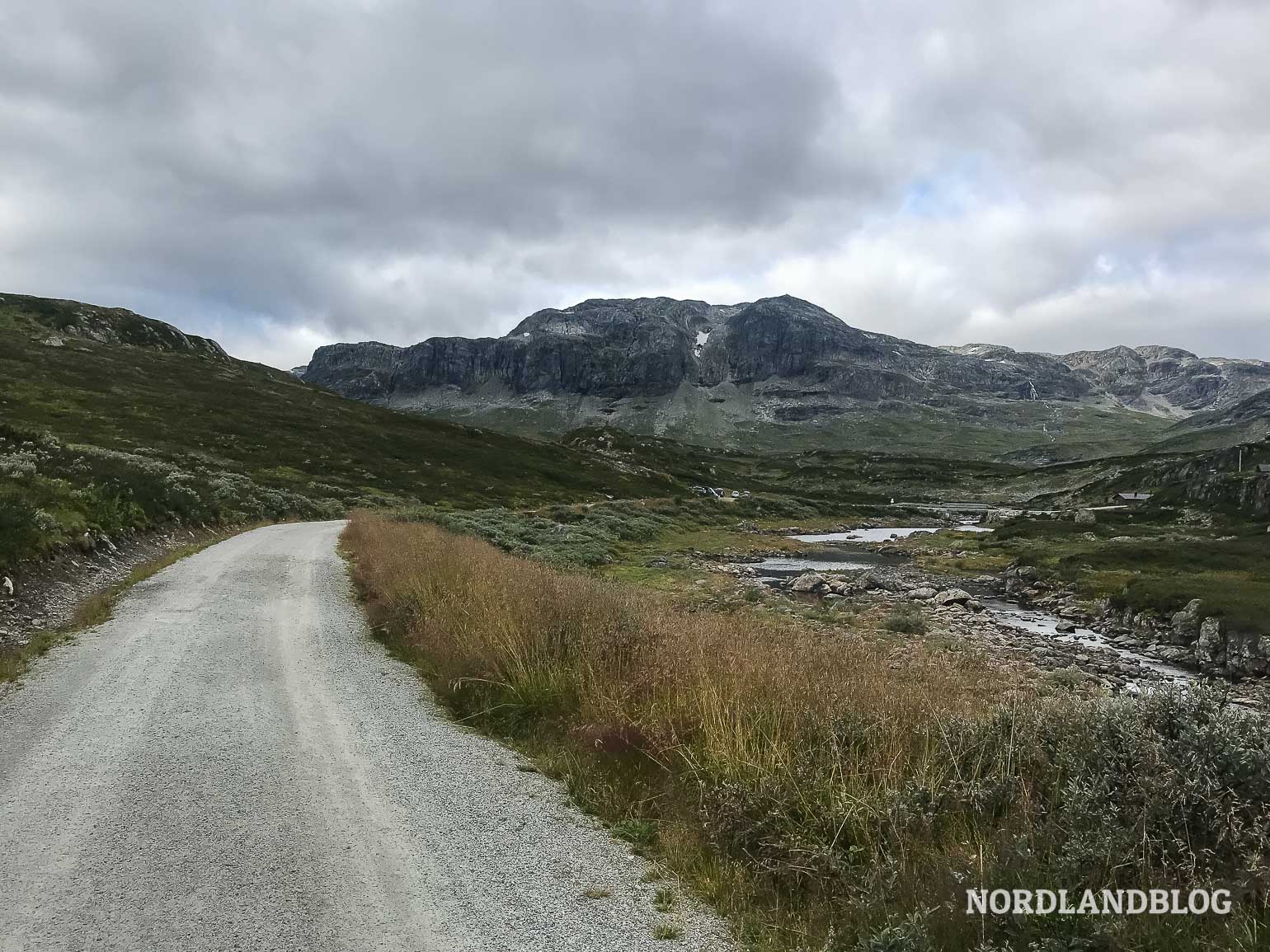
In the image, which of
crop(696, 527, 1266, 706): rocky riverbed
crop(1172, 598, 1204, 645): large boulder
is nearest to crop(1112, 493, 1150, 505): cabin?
crop(696, 527, 1266, 706): rocky riverbed

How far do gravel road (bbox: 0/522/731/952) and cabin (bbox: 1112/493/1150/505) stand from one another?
325ft

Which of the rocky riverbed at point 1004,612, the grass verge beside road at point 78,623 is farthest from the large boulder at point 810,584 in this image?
the grass verge beside road at point 78,623

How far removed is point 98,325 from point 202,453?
104 meters

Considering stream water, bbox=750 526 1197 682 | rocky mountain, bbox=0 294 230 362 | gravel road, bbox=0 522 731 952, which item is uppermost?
rocky mountain, bbox=0 294 230 362

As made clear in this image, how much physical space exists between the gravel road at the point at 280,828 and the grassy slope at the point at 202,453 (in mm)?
9328

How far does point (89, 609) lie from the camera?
13.3 m

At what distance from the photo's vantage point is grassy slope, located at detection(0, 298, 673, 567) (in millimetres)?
22438

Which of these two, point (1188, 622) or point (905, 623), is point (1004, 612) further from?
A: point (905, 623)

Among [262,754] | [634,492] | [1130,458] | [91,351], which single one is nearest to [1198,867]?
[262,754]

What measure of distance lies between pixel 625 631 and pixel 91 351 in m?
131

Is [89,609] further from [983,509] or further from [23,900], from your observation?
[983,509]

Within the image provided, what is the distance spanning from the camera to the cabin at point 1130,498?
84.9m

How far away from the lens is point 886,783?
5.21 metres

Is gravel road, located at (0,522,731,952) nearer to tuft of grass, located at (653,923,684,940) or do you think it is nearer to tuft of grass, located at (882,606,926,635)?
tuft of grass, located at (653,923,684,940)
